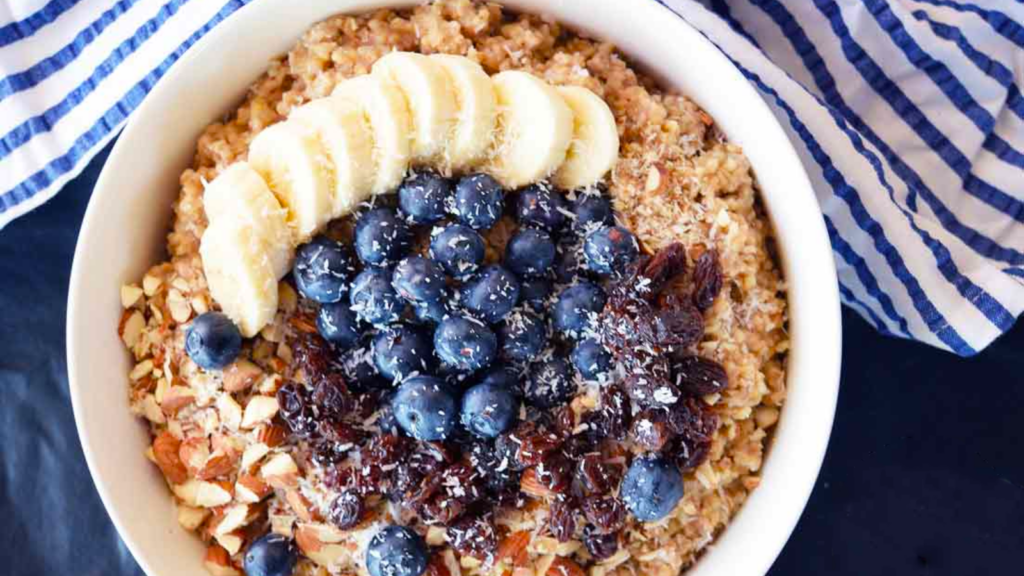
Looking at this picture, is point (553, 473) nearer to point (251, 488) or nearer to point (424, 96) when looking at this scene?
point (251, 488)

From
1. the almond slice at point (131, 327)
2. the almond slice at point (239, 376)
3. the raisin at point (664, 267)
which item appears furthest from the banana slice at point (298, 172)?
the raisin at point (664, 267)

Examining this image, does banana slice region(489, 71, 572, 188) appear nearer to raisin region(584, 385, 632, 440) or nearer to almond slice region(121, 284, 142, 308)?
raisin region(584, 385, 632, 440)

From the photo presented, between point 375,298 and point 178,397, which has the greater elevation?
point 375,298

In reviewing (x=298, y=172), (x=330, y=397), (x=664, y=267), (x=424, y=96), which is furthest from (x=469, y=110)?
(x=330, y=397)

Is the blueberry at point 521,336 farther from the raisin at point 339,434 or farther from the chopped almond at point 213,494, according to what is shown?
the chopped almond at point 213,494

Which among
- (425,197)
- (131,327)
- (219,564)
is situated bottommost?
(219,564)
